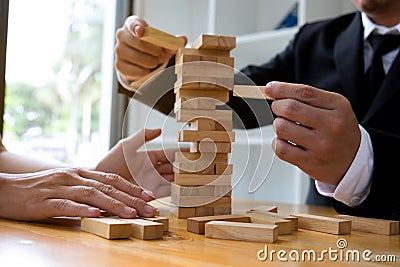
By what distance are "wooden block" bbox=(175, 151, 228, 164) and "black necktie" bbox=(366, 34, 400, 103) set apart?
789 millimetres

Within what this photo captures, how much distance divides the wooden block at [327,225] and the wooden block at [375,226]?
69mm

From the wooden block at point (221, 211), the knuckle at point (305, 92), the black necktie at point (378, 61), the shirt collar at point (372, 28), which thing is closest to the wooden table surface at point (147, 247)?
the wooden block at point (221, 211)

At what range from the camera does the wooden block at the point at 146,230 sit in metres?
0.80

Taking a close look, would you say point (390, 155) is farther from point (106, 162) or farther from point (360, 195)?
point (106, 162)

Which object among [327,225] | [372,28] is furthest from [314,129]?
[372,28]

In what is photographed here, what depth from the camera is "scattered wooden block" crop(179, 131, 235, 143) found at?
103 cm

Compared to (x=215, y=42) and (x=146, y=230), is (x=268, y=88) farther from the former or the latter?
(x=146, y=230)

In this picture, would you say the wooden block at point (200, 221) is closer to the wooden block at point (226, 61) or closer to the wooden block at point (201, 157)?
the wooden block at point (201, 157)

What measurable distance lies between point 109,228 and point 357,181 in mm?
540

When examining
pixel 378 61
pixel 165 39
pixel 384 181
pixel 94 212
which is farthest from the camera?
pixel 378 61

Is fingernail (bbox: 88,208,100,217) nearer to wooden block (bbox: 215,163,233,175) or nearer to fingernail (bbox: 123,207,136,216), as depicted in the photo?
fingernail (bbox: 123,207,136,216)

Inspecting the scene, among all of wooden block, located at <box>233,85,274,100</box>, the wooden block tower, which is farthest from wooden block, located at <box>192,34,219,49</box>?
wooden block, located at <box>233,85,274,100</box>

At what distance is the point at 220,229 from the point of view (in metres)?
0.84

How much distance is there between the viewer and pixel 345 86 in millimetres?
1688
